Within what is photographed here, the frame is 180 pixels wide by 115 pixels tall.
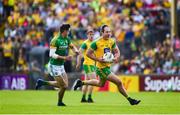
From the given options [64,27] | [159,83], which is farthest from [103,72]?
[159,83]

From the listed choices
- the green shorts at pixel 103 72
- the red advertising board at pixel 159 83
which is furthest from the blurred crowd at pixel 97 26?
the green shorts at pixel 103 72

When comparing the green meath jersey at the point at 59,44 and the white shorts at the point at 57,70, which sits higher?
the green meath jersey at the point at 59,44

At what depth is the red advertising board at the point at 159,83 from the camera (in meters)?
35.1

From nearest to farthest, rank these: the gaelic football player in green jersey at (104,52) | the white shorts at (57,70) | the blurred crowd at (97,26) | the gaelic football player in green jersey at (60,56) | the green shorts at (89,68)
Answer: the gaelic football player in green jersey at (104,52), the gaelic football player in green jersey at (60,56), the white shorts at (57,70), the green shorts at (89,68), the blurred crowd at (97,26)

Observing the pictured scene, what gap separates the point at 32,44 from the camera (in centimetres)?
4041

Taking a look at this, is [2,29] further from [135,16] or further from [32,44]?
[135,16]

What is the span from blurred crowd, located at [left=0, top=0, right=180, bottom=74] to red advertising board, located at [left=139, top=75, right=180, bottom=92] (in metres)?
0.81

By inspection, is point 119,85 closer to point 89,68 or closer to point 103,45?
point 103,45

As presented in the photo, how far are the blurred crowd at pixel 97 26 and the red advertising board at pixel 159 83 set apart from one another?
806 mm

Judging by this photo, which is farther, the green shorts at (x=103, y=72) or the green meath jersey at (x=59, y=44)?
the green meath jersey at (x=59, y=44)

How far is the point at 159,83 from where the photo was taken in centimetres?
3553

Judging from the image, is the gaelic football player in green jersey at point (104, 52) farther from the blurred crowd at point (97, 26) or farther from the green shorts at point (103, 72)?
the blurred crowd at point (97, 26)

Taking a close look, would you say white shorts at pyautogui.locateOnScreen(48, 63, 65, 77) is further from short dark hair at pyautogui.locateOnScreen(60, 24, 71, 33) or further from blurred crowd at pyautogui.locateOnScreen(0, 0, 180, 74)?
blurred crowd at pyautogui.locateOnScreen(0, 0, 180, 74)

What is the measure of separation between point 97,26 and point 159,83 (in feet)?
19.7
